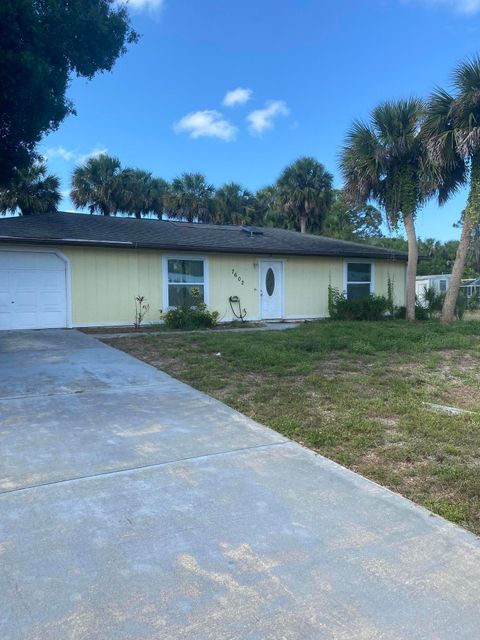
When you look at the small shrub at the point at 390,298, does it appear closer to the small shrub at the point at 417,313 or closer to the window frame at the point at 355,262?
the small shrub at the point at 417,313

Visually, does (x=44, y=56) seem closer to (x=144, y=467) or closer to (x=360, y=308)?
(x=144, y=467)

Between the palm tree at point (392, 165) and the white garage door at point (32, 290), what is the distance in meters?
9.17

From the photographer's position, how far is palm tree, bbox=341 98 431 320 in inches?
561

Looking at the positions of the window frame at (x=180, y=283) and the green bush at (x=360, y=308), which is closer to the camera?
the window frame at (x=180, y=283)

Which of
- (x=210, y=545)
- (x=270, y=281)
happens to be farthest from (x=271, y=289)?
(x=210, y=545)

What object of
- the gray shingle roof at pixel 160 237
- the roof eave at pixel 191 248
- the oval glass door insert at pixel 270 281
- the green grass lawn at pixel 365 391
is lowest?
the green grass lawn at pixel 365 391

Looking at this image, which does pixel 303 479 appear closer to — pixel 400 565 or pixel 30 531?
pixel 400 565

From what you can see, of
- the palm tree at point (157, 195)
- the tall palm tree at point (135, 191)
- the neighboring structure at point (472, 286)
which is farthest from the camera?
the neighboring structure at point (472, 286)

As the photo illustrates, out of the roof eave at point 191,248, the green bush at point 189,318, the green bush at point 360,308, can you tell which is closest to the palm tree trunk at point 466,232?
the green bush at point 360,308

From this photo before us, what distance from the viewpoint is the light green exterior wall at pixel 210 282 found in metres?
13.1

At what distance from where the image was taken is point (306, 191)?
27453mm

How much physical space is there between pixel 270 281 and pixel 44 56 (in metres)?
8.99

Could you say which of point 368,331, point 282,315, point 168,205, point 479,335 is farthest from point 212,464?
point 168,205

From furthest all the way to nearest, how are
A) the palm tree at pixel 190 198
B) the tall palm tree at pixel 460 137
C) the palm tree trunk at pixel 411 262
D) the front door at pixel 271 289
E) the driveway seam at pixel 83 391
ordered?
the palm tree at pixel 190 198, the front door at pixel 271 289, the palm tree trunk at pixel 411 262, the tall palm tree at pixel 460 137, the driveway seam at pixel 83 391
